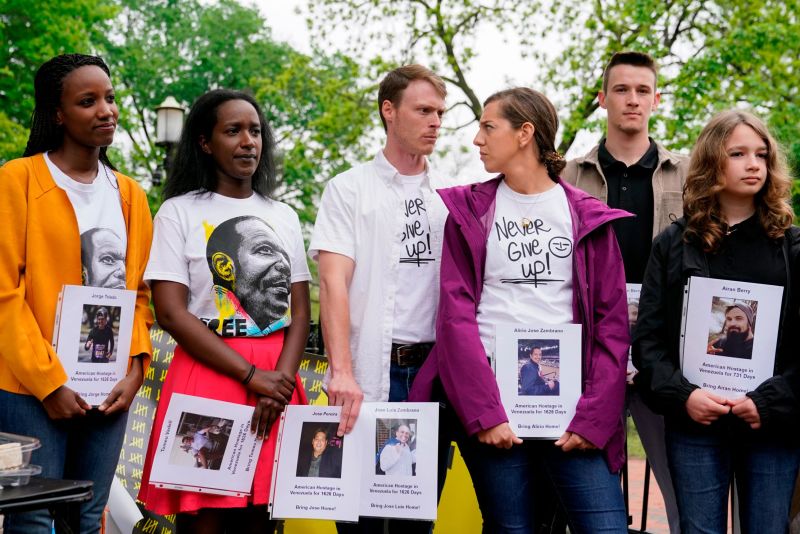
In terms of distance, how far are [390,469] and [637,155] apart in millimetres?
1974

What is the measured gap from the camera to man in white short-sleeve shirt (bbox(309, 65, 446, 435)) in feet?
11.3

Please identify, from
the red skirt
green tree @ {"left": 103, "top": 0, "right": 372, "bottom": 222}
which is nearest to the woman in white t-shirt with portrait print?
the red skirt

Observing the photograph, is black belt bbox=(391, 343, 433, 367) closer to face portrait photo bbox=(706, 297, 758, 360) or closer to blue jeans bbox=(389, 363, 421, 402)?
blue jeans bbox=(389, 363, 421, 402)

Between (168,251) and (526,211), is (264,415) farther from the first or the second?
(526,211)

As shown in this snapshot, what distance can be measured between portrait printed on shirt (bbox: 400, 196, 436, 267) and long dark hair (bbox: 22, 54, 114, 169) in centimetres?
140

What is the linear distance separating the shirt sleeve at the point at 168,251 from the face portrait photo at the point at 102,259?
0.11 meters

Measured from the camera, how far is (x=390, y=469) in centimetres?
323

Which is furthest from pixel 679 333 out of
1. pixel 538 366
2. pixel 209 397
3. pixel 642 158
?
pixel 209 397

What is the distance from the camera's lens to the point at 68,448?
125 inches

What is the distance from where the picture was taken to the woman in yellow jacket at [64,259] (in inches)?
118

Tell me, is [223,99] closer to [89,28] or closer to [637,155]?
[637,155]

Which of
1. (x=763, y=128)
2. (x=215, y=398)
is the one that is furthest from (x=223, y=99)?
(x=763, y=128)

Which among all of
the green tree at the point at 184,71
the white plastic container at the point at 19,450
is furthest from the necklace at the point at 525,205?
the green tree at the point at 184,71

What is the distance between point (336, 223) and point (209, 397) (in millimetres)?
880
